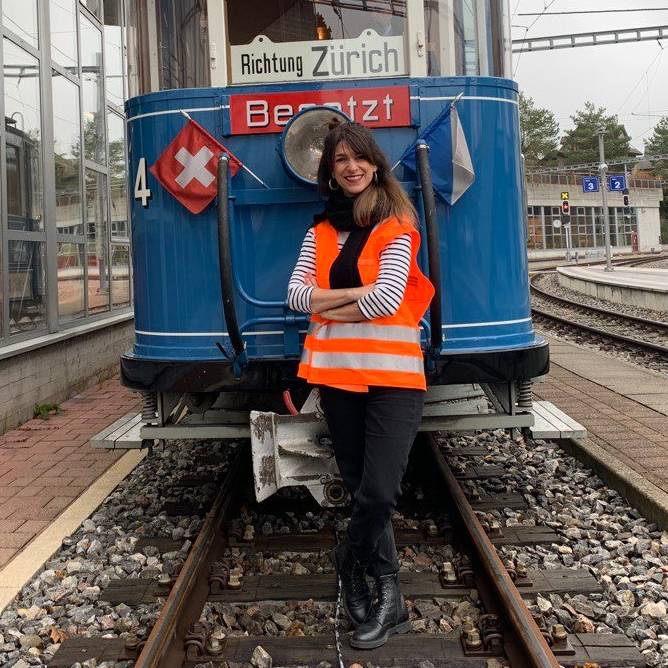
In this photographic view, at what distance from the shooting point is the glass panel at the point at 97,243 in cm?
939

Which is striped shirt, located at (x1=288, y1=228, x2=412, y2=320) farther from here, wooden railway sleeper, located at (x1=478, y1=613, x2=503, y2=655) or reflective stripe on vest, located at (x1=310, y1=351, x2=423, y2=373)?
wooden railway sleeper, located at (x1=478, y1=613, x2=503, y2=655)

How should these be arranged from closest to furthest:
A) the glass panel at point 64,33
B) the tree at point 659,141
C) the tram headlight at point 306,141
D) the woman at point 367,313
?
1. the woman at point 367,313
2. the tram headlight at point 306,141
3. the glass panel at point 64,33
4. the tree at point 659,141

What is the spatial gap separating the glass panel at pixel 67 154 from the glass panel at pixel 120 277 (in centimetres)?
140

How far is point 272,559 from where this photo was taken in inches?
152

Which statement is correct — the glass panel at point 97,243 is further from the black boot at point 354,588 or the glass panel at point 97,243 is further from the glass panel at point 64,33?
the black boot at point 354,588

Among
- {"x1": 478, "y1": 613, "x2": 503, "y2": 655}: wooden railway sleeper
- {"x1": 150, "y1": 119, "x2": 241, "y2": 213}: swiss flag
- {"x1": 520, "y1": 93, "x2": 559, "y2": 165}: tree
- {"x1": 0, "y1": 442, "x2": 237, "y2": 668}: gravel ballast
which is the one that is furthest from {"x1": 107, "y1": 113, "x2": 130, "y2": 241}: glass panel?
{"x1": 520, "y1": 93, "x2": 559, "y2": 165}: tree

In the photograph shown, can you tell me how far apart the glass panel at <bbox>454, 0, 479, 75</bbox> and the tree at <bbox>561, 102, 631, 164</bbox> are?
77275 mm


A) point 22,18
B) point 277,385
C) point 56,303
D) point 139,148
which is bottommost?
A: point 277,385

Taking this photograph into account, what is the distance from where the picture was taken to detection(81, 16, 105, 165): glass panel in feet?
30.9

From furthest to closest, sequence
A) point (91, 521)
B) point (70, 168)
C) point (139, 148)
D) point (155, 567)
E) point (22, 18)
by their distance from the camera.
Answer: point (70, 168) < point (22, 18) < point (91, 521) < point (139, 148) < point (155, 567)

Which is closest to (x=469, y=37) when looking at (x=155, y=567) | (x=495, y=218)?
(x=495, y=218)

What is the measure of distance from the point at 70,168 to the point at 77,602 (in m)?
6.37

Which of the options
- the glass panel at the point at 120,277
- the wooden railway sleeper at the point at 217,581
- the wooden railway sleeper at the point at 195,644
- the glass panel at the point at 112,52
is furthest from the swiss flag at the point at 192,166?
the glass panel at the point at 112,52

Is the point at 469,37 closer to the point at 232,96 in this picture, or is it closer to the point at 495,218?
the point at 495,218
